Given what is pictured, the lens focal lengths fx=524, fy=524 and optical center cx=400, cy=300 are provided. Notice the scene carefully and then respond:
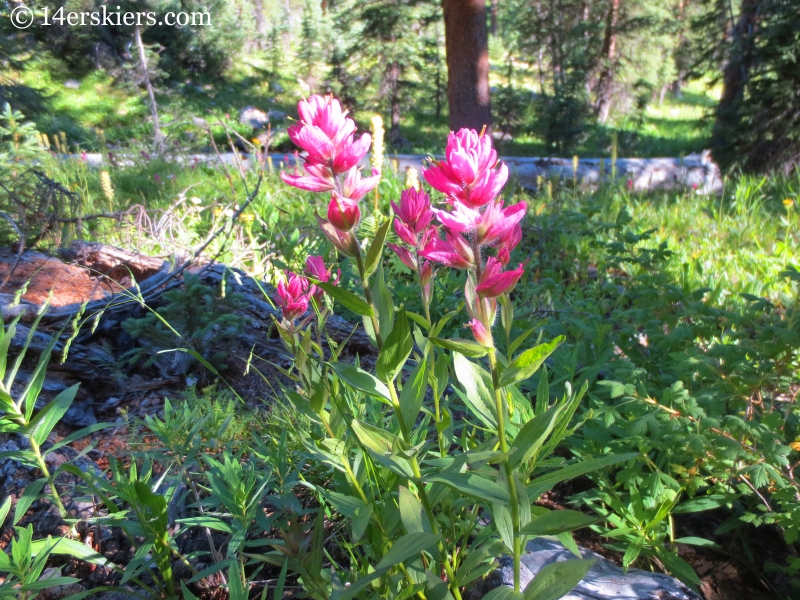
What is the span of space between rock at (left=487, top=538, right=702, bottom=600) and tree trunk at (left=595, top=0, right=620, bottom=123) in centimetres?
1656

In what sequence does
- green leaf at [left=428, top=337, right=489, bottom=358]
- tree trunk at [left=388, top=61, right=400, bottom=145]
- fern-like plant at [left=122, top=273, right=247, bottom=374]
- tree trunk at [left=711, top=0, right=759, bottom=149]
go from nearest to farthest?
green leaf at [left=428, top=337, right=489, bottom=358]
fern-like plant at [left=122, top=273, right=247, bottom=374]
tree trunk at [left=711, top=0, right=759, bottom=149]
tree trunk at [left=388, top=61, right=400, bottom=145]

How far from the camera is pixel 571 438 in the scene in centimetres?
182

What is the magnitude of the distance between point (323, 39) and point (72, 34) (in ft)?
29.4

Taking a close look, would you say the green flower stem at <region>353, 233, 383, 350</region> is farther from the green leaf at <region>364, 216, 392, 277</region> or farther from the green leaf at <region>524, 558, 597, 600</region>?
the green leaf at <region>524, 558, 597, 600</region>

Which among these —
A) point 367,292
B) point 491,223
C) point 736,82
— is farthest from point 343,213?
point 736,82

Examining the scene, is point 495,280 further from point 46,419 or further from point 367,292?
point 46,419

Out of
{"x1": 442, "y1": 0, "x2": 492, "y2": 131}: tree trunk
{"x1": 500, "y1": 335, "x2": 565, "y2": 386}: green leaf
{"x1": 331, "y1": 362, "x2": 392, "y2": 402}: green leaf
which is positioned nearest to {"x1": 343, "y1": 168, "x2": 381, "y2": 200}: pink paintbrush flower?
{"x1": 331, "y1": 362, "x2": 392, "y2": 402}: green leaf

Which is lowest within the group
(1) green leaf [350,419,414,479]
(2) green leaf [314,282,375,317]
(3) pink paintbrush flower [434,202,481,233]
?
A: (1) green leaf [350,419,414,479]

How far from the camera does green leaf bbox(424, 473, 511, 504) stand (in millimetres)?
916

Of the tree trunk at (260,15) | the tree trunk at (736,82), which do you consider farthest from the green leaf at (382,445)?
the tree trunk at (260,15)

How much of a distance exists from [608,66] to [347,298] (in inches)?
718

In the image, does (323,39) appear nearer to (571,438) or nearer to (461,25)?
(461,25)

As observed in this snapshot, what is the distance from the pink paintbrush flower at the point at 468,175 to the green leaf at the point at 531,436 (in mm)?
396

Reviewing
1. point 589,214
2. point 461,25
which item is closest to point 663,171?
point 461,25
